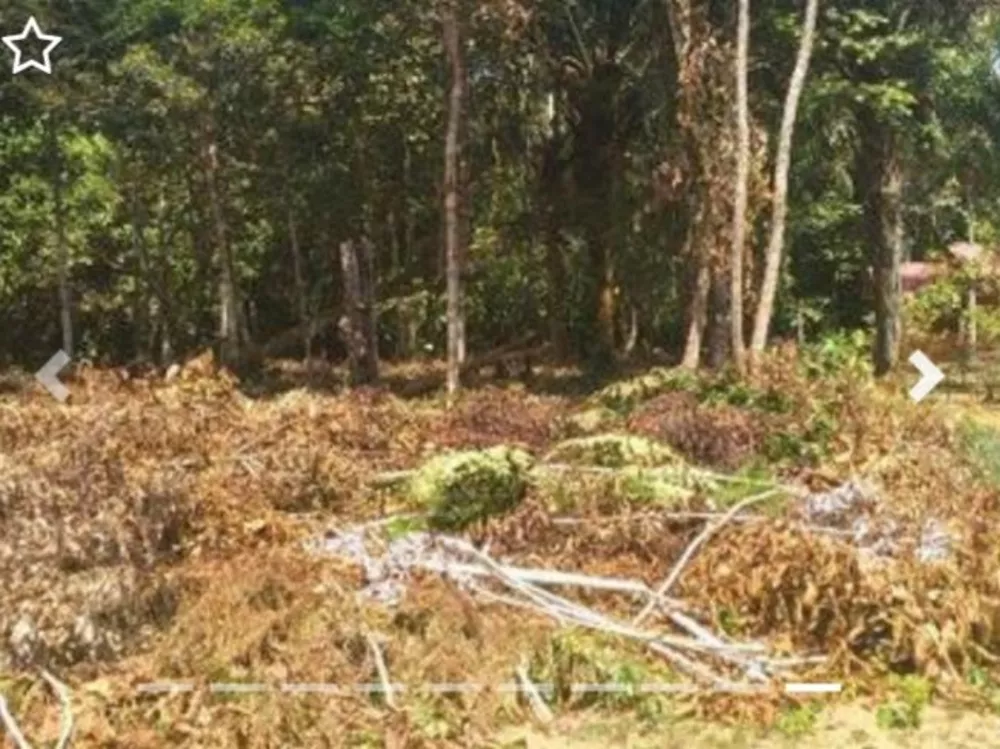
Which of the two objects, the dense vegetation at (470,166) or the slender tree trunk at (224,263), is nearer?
the dense vegetation at (470,166)

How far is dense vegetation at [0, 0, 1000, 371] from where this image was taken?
1786cm

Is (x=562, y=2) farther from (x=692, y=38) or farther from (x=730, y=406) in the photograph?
(x=730, y=406)

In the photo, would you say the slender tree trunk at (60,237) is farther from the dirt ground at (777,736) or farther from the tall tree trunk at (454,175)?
the dirt ground at (777,736)

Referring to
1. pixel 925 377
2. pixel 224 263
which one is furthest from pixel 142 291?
pixel 925 377

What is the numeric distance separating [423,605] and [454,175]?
11.3m

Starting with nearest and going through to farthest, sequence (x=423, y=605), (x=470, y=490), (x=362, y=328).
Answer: (x=423, y=605) < (x=470, y=490) < (x=362, y=328)

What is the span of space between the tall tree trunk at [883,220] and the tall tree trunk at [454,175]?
611cm

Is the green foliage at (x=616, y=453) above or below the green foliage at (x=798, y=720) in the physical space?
above

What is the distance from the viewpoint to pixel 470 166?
2075 centimetres

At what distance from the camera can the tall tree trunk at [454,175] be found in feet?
56.0

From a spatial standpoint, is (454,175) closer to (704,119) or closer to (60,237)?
(704,119)

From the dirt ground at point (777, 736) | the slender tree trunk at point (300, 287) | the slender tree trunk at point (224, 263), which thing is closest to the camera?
the dirt ground at point (777, 736)

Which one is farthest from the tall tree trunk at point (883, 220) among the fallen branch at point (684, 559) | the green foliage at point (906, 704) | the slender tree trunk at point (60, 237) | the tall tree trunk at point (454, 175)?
the green foliage at point (906, 704)

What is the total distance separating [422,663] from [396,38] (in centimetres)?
1556
